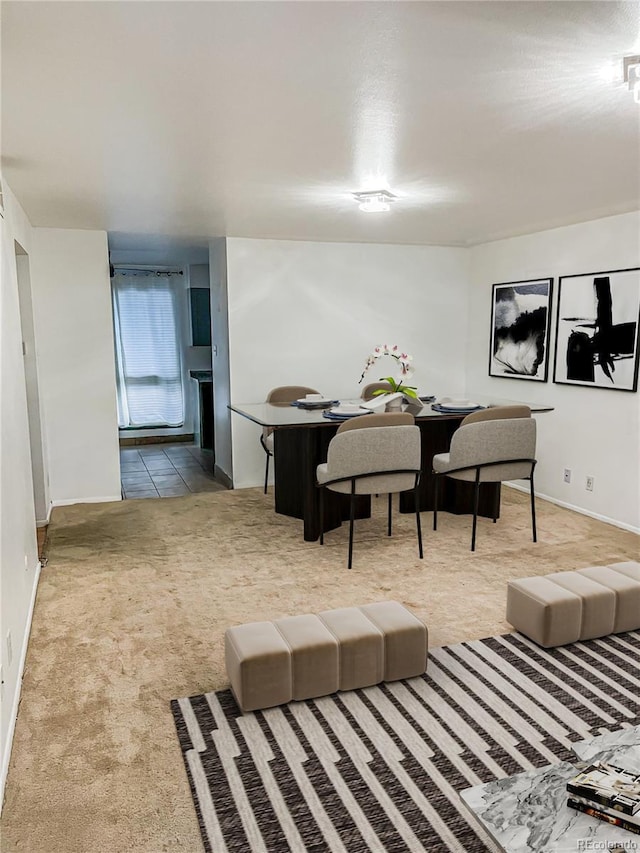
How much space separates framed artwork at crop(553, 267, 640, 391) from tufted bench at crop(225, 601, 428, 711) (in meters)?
→ 2.90

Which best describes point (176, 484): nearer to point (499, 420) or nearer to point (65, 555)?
point (65, 555)

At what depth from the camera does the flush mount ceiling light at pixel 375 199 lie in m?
3.76

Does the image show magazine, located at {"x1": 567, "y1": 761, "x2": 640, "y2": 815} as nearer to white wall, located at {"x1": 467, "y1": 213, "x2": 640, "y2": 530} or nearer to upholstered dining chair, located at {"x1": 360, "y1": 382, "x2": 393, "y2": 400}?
white wall, located at {"x1": 467, "y1": 213, "x2": 640, "y2": 530}

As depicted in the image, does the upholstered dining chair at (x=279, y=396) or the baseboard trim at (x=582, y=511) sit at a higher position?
the upholstered dining chair at (x=279, y=396)

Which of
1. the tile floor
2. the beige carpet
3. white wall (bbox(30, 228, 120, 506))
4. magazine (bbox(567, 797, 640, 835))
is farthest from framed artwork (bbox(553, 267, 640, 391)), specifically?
white wall (bbox(30, 228, 120, 506))

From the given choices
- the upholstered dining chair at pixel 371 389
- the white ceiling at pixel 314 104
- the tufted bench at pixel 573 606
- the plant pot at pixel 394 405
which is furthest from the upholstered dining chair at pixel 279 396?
the tufted bench at pixel 573 606

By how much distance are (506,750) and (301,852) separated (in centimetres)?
84

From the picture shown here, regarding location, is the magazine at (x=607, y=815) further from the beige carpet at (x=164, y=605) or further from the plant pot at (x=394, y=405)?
the plant pot at (x=394, y=405)

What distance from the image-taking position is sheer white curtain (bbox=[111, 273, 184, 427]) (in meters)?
8.03

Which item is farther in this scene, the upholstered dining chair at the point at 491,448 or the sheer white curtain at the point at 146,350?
the sheer white curtain at the point at 146,350

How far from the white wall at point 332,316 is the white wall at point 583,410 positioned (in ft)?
2.11

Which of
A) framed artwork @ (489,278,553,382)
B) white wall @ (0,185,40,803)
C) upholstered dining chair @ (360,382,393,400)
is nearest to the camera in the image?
white wall @ (0,185,40,803)

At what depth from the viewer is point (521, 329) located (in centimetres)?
570

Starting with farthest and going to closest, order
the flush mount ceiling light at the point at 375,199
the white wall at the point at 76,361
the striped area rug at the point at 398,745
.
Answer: the white wall at the point at 76,361 < the flush mount ceiling light at the point at 375,199 < the striped area rug at the point at 398,745
